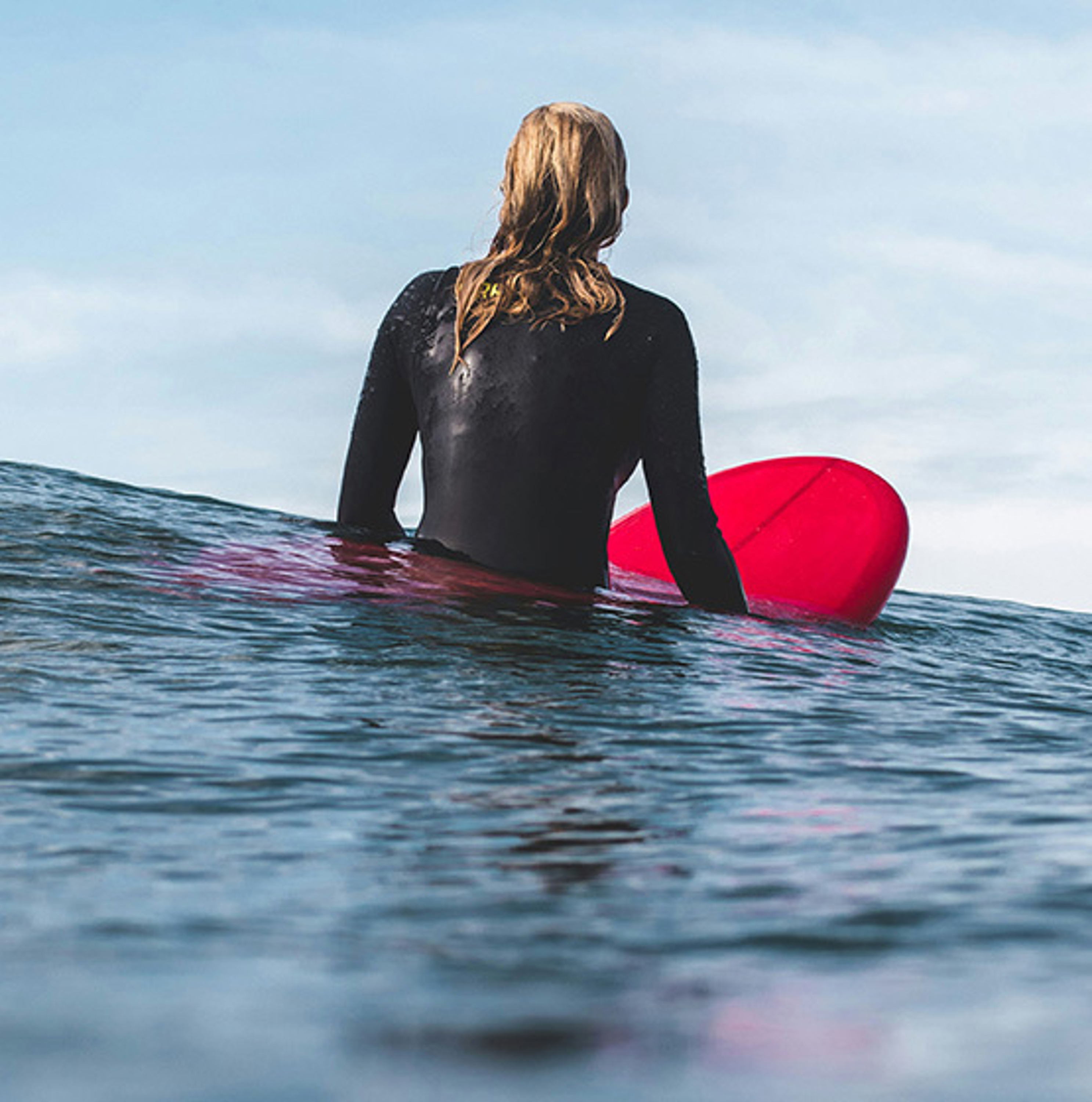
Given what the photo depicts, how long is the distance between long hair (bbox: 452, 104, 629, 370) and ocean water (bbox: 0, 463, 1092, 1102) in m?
0.90

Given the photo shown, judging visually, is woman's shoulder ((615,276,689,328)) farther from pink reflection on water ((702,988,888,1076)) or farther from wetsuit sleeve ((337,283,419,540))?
pink reflection on water ((702,988,888,1076))

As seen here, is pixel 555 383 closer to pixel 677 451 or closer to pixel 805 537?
pixel 677 451

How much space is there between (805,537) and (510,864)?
13.1 ft

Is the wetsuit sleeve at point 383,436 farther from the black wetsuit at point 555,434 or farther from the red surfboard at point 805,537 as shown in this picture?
the red surfboard at point 805,537

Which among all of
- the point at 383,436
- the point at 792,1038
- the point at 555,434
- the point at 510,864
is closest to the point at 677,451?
the point at 555,434

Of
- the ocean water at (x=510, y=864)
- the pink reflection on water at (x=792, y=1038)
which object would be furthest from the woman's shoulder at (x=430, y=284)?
the pink reflection on water at (x=792, y=1038)

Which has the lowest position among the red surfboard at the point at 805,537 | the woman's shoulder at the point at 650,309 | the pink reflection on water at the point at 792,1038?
the pink reflection on water at the point at 792,1038

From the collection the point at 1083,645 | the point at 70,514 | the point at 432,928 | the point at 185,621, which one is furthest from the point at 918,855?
the point at 1083,645

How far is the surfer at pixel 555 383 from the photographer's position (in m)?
4.02

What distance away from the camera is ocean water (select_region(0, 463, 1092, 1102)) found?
3.99 feet

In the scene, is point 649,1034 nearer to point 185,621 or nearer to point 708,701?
point 708,701

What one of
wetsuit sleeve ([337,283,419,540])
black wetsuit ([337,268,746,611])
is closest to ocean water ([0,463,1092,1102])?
black wetsuit ([337,268,746,611])

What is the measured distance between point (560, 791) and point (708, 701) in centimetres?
92

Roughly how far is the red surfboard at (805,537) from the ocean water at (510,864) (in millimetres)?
1672
